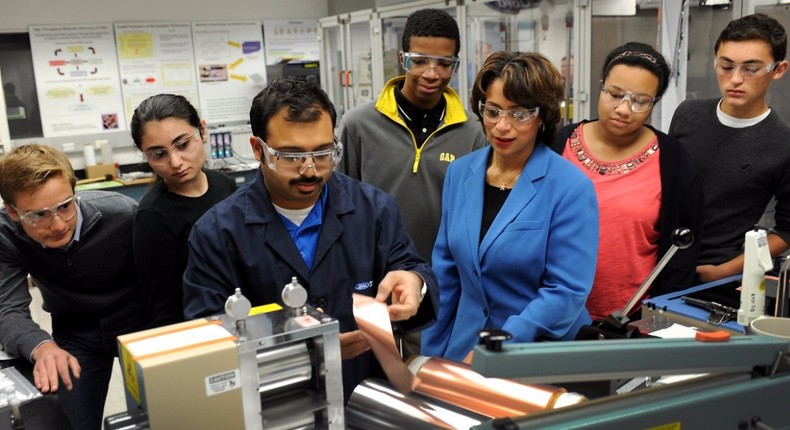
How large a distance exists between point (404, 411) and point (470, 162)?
819 mm

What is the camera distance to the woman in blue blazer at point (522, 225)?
138 cm

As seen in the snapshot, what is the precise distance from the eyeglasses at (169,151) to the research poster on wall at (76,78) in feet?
14.2

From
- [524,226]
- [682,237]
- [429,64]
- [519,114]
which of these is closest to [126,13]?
[429,64]

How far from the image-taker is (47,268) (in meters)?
1.74

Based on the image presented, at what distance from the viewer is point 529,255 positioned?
1.40 m

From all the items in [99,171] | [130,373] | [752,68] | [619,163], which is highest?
[752,68]

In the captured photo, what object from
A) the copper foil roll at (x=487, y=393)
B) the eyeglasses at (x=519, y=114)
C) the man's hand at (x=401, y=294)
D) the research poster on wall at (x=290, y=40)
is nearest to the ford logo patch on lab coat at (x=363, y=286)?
the man's hand at (x=401, y=294)

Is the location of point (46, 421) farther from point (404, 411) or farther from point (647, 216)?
point (647, 216)

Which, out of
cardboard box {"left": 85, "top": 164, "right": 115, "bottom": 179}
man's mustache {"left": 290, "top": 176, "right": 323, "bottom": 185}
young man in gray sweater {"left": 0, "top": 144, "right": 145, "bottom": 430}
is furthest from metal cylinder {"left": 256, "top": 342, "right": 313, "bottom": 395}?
cardboard box {"left": 85, "top": 164, "right": 115, "bottom": 179}

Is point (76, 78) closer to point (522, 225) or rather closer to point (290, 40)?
point (290, 40)

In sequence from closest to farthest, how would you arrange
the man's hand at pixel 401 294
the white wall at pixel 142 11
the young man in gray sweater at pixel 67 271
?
the man's hand at pixel 401 294 < the young man in gray sweater at pixel 67 271 < the white wall at pixel 142 11

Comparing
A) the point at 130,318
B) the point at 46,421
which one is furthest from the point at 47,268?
the point at 46,421

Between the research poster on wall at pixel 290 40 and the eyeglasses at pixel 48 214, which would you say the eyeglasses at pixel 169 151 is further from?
the research poster on wall at pixel 290 40

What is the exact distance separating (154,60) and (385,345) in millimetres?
5385
